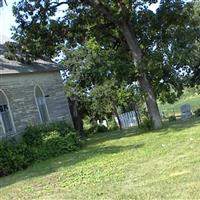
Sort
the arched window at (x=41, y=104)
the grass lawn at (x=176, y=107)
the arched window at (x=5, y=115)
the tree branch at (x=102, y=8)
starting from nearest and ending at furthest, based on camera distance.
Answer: the arched window at (x=5, y=115) → the tree branch at (x=102, y=8) → the arched window at (x=41, y=104) → the grass lawn at (x=176, y=107)

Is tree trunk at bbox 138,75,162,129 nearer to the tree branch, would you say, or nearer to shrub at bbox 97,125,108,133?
the tree branch

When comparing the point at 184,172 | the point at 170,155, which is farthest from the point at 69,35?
the point at 184,172

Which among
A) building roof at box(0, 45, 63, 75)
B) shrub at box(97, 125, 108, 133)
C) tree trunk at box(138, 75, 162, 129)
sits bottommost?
shrub at box(97, 125, 108, 133)

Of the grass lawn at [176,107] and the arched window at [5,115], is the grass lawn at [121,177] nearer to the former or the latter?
the arched window at [5,115]

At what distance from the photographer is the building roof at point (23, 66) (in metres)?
25.6

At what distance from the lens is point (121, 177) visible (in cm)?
1270

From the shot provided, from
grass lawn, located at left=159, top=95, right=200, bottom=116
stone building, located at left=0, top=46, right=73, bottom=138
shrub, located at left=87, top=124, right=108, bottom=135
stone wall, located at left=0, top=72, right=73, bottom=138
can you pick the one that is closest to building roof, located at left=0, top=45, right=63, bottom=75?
stone building, located at left=0, top=46, right=73, bottom=138

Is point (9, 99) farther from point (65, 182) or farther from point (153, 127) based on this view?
point (65, 182)

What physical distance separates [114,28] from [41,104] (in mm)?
5914

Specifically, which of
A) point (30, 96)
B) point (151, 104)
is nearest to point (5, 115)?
point (30, 96)

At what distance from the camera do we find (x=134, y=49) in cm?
2758

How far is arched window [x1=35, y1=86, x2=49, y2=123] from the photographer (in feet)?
91.3

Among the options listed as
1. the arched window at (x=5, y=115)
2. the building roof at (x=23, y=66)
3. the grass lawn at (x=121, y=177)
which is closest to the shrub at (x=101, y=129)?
the building roof at (x=23, y=66)

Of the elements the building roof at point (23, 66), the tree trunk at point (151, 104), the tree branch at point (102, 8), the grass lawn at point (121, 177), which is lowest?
the grass lawn at point (121, 177)
